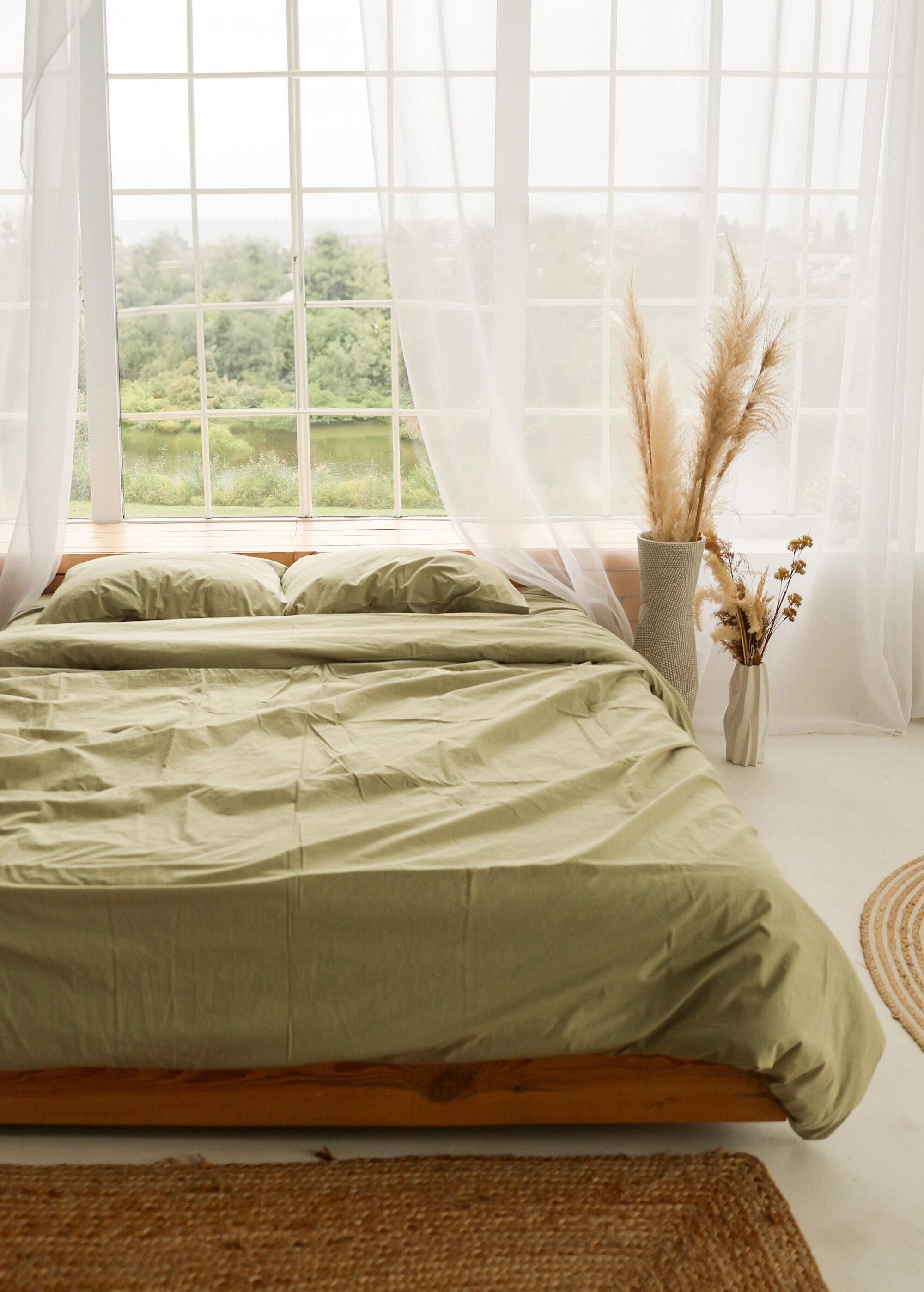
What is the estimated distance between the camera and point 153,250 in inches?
157

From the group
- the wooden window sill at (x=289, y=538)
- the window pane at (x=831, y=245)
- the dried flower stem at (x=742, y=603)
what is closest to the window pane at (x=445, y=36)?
the window pane at (x=831, y=245)

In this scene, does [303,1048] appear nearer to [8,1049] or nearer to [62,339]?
[8,1049]

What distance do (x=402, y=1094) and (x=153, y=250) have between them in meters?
3.17

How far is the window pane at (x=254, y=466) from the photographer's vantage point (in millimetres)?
4020

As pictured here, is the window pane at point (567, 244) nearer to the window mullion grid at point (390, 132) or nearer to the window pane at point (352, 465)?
the window mullion grid at point (390, 132)

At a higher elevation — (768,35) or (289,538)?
(768,35)

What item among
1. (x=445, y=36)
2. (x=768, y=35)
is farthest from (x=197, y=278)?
(x=768, y=35)

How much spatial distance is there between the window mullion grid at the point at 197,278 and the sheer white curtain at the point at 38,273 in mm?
587

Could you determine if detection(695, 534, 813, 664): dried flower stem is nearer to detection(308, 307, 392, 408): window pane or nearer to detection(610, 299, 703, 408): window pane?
detection(610, 299, 703, 408): window pane

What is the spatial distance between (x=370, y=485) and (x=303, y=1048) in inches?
107

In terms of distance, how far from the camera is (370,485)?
415 centimetres

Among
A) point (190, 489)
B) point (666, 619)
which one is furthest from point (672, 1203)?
point (190, 489)

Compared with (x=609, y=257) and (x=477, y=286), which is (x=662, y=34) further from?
(x=477, y=286)

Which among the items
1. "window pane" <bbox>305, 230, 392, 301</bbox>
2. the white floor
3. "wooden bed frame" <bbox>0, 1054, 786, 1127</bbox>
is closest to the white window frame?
"window pane" <bbox>305, 230, 392, 301</bbox>
